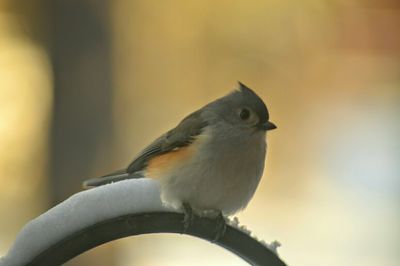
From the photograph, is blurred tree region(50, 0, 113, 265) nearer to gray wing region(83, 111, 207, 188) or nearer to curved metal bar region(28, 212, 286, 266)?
gray wing region(83, 111, 207, 188)

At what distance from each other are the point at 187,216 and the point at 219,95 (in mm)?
1518

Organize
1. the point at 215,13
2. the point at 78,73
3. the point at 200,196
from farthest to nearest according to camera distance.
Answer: the point at 215,13
the point at 78,73
the point at 200,196

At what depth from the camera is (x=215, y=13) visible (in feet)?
8.03

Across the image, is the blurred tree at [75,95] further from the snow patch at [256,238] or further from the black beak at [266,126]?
the snow patch at [256,238]

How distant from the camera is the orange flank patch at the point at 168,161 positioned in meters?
1.10

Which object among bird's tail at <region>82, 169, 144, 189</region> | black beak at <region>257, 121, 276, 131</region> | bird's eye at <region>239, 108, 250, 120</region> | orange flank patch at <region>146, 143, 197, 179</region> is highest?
bird's eye at <region>239, 108, 250, 120</region>

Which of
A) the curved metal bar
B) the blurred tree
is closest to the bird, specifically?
the curved metal bar

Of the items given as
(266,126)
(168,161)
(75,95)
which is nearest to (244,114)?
(266,126)

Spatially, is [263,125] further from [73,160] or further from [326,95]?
[326,95]

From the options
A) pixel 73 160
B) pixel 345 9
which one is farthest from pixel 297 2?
pixel 73 160

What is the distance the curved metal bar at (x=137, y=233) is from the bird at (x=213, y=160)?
0.12m

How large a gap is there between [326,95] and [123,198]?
5.92 feet

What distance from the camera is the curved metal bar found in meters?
0.79

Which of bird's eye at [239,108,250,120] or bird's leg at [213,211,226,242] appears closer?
bird's leg at [213,211,226,242]
